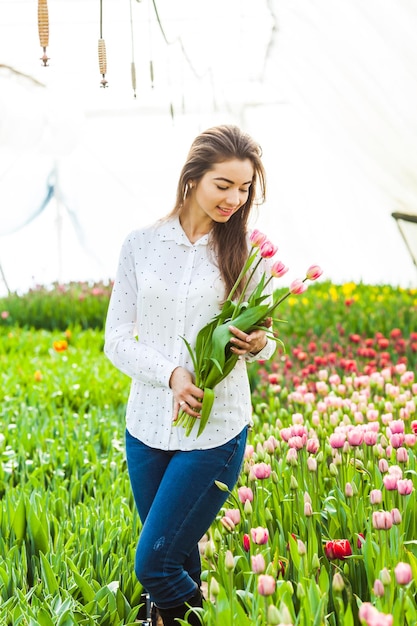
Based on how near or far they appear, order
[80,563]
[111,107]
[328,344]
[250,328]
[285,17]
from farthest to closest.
→ [111,107] → [285,17] → [328,344] → [80,563] → [250,328]

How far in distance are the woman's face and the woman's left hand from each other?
290mm

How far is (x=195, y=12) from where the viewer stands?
7879 mm

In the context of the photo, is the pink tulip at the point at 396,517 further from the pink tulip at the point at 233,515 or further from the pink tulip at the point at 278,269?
the pink tulip at the point at 278,269

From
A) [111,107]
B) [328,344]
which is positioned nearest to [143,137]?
[111,107]

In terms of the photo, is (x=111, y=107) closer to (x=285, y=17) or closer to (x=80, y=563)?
(x=285, y=17)

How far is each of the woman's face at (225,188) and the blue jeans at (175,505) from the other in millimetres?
530

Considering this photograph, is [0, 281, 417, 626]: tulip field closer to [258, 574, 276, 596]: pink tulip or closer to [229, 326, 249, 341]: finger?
[258, 574, 276, 596]: pink tulip

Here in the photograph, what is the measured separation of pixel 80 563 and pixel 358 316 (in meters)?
4.03

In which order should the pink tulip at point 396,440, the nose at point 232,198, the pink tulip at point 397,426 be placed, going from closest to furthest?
the nose at point 232,198, the pink tulip at point 396,440, the pink tulip at point 397,426

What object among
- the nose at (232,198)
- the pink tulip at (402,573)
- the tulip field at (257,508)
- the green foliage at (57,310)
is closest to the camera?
the pink tulip at (402,573)

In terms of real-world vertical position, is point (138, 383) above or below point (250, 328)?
below

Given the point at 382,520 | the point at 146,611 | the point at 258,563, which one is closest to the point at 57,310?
the point at 146,611

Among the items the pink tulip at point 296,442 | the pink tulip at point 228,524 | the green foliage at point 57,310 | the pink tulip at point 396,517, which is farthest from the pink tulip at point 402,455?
the green foliage at point 57,310

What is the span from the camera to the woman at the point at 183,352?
6.49 feet
